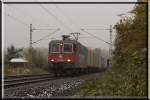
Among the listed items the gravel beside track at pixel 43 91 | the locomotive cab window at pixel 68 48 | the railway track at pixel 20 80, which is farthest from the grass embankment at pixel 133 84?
the locomotive cab window at pixel 68 48

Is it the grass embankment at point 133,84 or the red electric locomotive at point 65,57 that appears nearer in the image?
the grass embankment at point 133,84

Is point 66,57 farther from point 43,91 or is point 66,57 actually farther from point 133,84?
point 133,84

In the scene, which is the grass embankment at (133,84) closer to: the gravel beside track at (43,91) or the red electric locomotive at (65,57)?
the gravel beside track at (43,91)

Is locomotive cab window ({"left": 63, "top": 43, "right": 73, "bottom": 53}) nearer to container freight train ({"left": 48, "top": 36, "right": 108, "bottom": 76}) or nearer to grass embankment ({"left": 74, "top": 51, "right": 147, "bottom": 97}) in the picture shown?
container freight train ({"left": 48, "top": 36, "right": 108, "bottom": 76})

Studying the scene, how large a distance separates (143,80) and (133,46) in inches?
41.2

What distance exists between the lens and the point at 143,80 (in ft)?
30.6

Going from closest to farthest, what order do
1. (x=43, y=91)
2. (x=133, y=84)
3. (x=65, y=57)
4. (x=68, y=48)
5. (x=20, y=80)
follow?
(x=133, y=84)
(x=43, y=91)
(x=20, y=80)
(x=65, y=57)
(x=68, y=48)

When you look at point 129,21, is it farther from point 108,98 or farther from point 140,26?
point 108,98

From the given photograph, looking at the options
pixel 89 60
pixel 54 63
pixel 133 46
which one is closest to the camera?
pixel 133 46

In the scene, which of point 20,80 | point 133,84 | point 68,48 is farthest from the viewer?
point 68,48

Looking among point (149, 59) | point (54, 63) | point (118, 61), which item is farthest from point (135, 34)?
point (54, 63)

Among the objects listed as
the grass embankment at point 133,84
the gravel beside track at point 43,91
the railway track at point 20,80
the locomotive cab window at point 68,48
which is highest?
the locomotive cab window at point 68,48

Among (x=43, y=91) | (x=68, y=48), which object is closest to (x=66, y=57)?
(x=68, y=48)

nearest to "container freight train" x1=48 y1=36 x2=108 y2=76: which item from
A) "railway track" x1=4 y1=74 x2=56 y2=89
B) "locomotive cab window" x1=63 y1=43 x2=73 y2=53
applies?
"locomotive cab window" x1=63 y1=43 x2=73 y2=53
